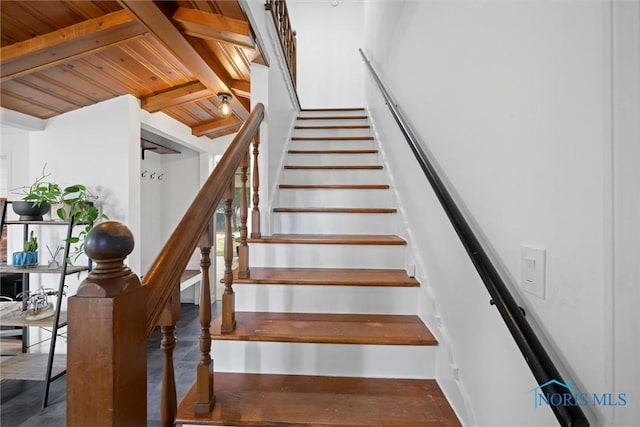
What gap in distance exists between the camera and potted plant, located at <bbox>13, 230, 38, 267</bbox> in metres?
2.45

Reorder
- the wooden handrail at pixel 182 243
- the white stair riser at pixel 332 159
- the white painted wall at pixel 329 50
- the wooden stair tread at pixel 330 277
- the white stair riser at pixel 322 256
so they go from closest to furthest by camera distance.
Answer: the wooden handrail at pixel 182 243 < the wooden stair tread at pixel 330 277 < the white stair riser at pixel 322 256 < the white stair riser at pixel 332 159 < the white painted wall at pixel 329 50

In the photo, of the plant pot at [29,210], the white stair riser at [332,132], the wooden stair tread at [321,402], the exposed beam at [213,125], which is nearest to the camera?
the wooden stair tread at [321,402]

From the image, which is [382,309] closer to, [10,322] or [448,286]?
[448,286]

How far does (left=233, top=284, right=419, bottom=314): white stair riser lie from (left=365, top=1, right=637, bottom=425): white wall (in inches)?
6.9

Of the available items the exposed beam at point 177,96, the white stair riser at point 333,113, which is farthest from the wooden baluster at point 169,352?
the white stair riser at point 333,113

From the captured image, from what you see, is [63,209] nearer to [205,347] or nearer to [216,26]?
[216,26]

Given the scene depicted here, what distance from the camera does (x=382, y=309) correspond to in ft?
5.05

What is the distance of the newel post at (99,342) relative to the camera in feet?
1.62

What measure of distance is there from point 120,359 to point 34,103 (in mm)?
3261

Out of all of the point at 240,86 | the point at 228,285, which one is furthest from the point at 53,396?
the point at 240,86

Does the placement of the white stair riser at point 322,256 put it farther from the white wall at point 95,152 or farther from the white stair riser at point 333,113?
the white stair riser at point 333,113

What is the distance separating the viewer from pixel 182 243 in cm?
80

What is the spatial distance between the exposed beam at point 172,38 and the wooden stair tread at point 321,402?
6.70 ft

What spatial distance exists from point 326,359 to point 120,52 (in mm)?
2630
